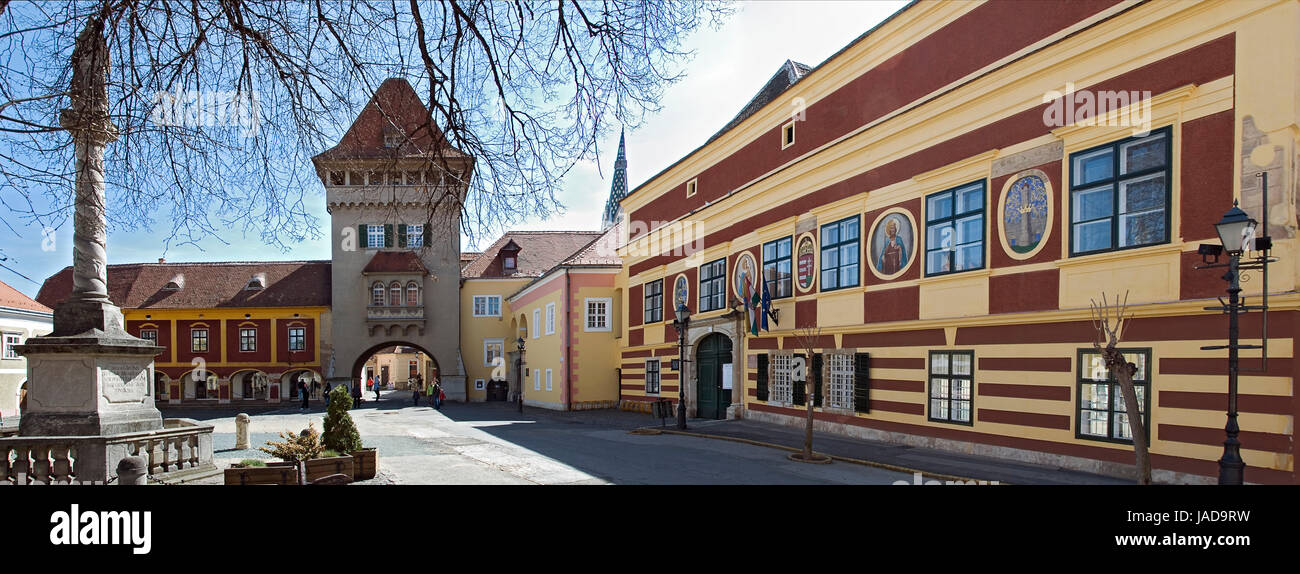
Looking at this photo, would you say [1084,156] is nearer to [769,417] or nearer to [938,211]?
[938,211]

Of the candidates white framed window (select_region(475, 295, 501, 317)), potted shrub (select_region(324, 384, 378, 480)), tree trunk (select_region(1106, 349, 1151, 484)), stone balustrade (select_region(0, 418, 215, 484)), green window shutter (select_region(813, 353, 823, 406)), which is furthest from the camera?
white framed window (select_region(475, 295, 501, 317))

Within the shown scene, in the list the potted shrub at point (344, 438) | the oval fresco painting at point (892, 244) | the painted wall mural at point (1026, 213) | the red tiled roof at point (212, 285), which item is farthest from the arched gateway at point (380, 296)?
the painted wall mural at point (1026, 213)

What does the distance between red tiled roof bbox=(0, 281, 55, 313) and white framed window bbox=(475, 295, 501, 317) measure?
23760 mm

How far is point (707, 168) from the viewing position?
26.8 meters

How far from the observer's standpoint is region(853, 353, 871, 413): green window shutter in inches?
679

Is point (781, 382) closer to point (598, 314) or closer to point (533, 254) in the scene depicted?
point (598, 314)

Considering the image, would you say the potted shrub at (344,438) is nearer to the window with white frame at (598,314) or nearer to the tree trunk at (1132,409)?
the tree trunk at (1132,409)

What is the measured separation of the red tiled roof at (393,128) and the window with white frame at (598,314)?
28.7m

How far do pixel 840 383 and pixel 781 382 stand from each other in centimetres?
289

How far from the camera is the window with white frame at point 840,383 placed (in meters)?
18.2

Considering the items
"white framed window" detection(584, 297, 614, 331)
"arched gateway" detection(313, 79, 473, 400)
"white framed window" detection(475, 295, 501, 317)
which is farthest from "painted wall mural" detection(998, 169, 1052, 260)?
"white framed window" detection(475, 295, 501, 317)

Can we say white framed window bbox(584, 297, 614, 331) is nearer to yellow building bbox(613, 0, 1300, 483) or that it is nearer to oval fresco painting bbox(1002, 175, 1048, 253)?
yellow building bbox(613, 0, 1300, 483)
